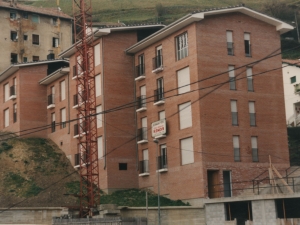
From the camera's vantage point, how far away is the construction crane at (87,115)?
52812 mm

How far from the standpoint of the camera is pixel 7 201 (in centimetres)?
5400

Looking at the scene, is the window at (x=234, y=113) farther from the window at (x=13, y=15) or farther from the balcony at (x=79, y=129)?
the window at (x=13, y=15)

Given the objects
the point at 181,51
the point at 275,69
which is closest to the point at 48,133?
the point at 181,51

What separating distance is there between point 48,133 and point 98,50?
569 inches

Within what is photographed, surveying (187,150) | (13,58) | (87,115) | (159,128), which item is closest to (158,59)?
(159,128)

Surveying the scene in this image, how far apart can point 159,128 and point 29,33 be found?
40103mm

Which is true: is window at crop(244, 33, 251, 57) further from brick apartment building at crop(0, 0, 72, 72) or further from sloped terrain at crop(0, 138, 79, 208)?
brick apartment building at crop(0, 0, 72, 72)

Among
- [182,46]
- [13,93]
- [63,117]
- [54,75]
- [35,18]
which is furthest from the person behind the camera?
[35,18]

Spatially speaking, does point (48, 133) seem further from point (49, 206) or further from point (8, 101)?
point (49, 206)

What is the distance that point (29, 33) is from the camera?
290 feet

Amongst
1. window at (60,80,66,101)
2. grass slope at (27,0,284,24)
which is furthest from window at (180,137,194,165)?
grass slope at (27,0,284,24)

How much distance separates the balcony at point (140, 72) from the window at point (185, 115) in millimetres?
6235

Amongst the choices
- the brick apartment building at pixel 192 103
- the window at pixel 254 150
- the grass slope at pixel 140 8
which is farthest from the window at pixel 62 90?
the grass slope at pixel 140 8

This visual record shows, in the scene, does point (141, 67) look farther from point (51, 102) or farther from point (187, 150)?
point (51, 102)
